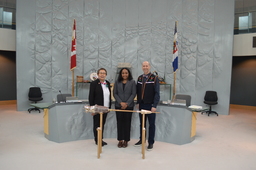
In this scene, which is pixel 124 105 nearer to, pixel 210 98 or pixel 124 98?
pixel 124 98

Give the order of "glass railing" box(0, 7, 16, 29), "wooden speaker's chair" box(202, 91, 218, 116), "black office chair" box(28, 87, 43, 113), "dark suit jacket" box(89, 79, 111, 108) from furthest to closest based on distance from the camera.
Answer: "glass railing" box(0, 7, 16, 29) < "black office chair" box(28, 87, 43, 113) < "wooden speaker's chair" box(202, 91, 218, 116) < "dark suit jacket" box(89, 79, 111, 108)

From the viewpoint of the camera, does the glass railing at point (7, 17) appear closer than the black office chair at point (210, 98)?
No

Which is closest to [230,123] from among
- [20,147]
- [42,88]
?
[20,147]

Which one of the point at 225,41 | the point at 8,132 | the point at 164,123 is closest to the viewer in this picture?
the point at 164,123

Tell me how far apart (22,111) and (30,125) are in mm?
2453

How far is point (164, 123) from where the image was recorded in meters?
4.29

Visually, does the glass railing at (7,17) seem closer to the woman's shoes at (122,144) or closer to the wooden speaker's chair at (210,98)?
the woman's shoes at (122,144)

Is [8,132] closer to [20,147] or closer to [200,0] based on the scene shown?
[20,147]

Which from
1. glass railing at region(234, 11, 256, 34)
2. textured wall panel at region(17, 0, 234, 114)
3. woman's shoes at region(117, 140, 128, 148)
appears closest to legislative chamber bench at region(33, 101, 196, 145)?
woman's shoes at region(117, 140, 128, 148)

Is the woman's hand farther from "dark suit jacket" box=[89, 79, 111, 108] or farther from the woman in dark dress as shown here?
"dark suit jacket" box=[89, 79, 111, 108]

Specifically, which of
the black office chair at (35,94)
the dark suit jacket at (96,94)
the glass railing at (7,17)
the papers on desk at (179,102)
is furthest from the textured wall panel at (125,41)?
the dark suit jacket at (96,94)

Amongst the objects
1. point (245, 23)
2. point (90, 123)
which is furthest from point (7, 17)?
point (245, 23)

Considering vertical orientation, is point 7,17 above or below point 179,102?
above

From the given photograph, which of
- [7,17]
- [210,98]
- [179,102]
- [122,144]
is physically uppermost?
[7,17]
